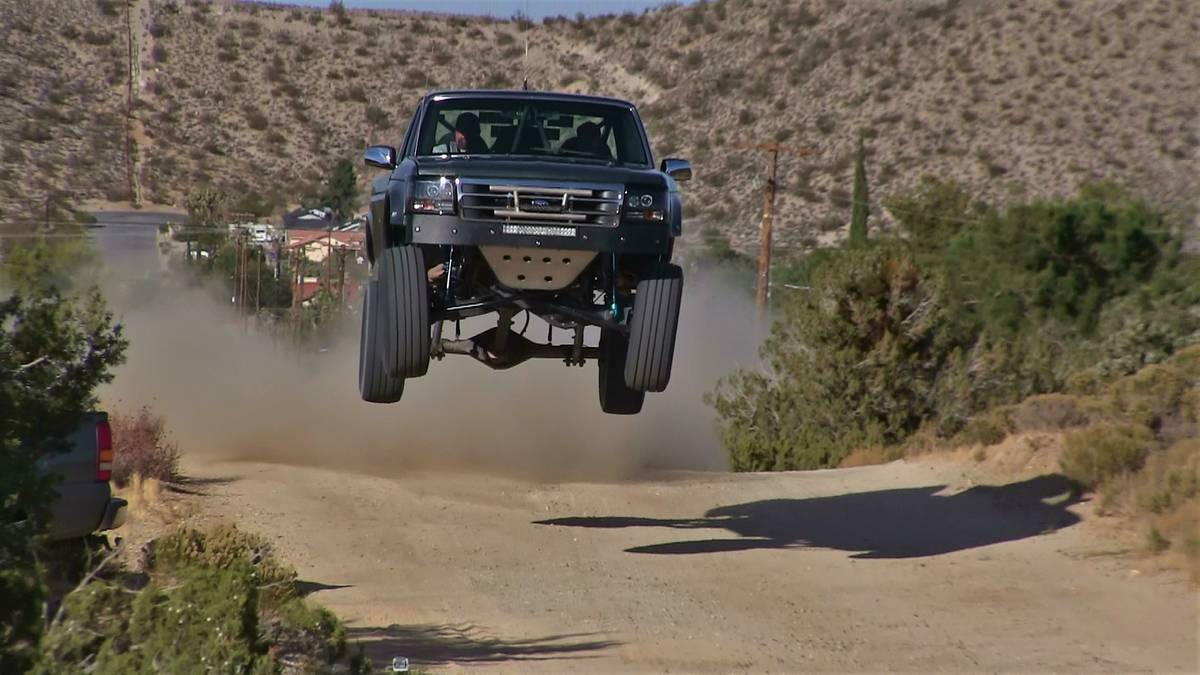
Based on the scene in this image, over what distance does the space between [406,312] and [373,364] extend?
2.91 ft

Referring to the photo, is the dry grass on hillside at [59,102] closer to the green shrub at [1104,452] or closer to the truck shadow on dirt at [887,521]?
the truck shadow on dirt at [887,521]

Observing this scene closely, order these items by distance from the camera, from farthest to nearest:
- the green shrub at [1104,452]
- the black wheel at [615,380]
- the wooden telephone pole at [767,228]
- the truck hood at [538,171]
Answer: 1. the wooden telephone pole at [767,228]
2. the green shrub at [1104,452]
3. the black wheel at [615,380]
4. the truck hood at [538,171]

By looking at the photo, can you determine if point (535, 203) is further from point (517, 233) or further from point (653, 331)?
point (653, 331)

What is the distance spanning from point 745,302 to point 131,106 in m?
28.6

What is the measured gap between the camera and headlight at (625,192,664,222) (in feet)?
35.4

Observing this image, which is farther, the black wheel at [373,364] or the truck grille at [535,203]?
the black wheel at [373,364]

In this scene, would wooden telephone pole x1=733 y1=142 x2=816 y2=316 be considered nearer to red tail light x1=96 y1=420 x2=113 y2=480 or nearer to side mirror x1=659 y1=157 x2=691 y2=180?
side mirror x1=659 y1=157 x2=691 y2=180

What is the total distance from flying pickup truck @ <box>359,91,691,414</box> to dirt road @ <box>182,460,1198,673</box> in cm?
253

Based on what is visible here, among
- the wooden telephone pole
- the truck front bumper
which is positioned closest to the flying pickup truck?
the truck front bumper

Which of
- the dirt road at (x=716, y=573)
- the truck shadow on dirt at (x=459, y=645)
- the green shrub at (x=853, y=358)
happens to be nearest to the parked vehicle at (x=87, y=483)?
the truck shadow on dirt at (x=459, y=645)

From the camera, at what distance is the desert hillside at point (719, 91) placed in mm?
57188

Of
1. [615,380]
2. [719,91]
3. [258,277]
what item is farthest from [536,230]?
[719,91]

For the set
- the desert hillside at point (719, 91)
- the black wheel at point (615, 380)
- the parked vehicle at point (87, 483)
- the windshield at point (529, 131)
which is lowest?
the parked vehicle at point (87, 483)

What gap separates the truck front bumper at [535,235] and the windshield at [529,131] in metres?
1.10
